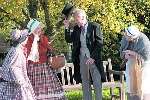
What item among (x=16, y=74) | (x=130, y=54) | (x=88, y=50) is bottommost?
(x=16, y=74)

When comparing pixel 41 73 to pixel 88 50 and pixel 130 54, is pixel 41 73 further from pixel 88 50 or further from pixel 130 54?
pixel 130 54

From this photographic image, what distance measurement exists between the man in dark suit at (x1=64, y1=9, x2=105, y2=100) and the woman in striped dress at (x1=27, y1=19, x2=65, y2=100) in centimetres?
61

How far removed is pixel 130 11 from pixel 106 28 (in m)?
3.44

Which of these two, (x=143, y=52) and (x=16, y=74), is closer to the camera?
(x=16, y=74)

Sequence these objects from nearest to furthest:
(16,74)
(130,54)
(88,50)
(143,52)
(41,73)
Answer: (16,74) < (143,52) < (130,54) < (41,73) < (88,50)

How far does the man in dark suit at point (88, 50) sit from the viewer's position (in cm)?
984

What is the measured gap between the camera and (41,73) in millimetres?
9609

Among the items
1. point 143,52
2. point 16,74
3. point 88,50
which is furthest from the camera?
point 88,50

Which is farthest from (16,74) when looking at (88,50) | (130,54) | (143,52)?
(143,52)

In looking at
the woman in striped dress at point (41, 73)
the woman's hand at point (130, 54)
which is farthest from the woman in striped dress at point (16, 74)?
the woman's hand at point (130, 54)

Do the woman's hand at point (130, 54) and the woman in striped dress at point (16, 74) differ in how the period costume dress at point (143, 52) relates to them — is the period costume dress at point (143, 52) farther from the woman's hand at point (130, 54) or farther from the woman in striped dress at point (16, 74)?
the woman in striped dress at point (16, 74)

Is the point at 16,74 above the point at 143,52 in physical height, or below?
below

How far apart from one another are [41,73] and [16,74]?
820mm

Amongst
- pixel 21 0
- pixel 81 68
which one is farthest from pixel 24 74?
pixel 21 0
